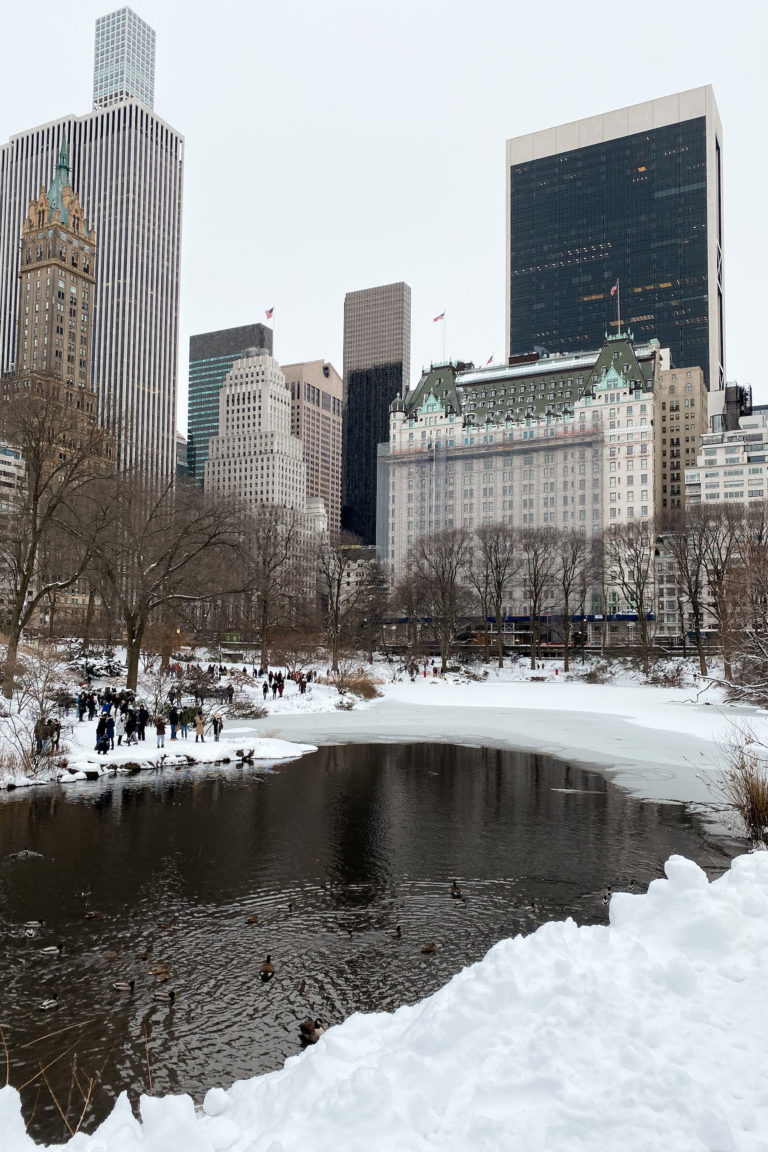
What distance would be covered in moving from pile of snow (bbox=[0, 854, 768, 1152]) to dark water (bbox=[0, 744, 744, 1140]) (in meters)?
1.81

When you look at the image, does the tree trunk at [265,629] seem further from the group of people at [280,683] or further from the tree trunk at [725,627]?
the tree trunk at [725,627]

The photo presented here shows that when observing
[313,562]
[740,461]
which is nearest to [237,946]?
[313,562]

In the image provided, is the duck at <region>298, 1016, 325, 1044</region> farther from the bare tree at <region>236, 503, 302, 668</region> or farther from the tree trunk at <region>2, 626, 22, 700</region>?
the bare tree at <region>236, 503, 302, 668</region>

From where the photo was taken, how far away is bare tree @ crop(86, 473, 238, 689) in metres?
38.1

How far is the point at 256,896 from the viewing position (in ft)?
42.5

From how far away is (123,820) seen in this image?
18234 mm

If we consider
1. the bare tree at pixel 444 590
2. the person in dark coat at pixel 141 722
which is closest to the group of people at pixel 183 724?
the person in dark coat at pixel 141 722

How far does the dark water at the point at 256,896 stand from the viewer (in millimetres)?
8258

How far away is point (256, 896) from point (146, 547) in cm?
2956

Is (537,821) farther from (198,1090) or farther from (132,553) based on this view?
(132,553)

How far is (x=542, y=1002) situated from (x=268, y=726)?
3151 centimetres

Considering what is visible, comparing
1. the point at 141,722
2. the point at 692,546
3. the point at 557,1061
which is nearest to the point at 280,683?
the point at 141,722

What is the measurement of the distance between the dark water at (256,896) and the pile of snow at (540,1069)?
1.81 metres

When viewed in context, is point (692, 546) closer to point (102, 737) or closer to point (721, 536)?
point (721, 536)
